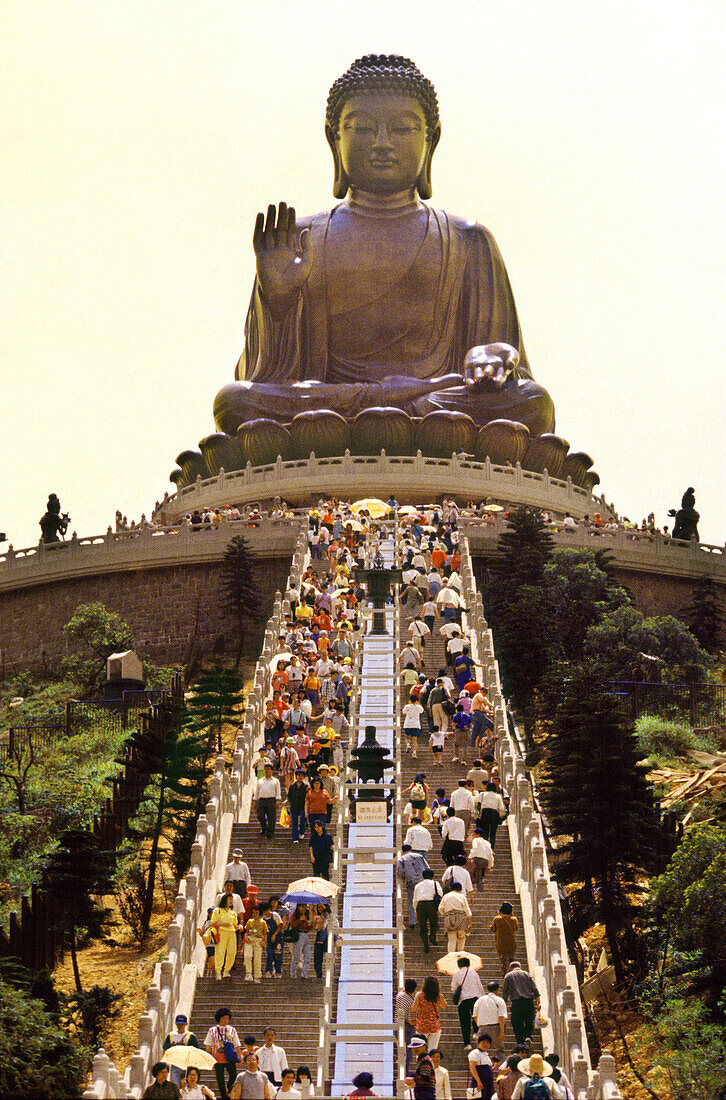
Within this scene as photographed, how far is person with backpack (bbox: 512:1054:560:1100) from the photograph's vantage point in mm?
12445

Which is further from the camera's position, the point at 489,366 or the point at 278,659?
the point at 489,366

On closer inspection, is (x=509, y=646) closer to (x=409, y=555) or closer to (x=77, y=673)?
(x=409, y=555)

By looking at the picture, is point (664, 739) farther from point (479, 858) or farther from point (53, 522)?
point (53, 522)

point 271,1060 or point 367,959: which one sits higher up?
point 367,959

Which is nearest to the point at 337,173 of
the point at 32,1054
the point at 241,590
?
the point at 241,590

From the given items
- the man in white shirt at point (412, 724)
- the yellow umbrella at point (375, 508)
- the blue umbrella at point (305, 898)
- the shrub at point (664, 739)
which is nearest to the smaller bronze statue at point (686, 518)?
the yellow umbrella at point (375, 508)

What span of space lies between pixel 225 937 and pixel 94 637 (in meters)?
17.0

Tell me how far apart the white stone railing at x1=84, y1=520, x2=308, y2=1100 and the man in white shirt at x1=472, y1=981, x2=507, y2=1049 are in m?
2.43

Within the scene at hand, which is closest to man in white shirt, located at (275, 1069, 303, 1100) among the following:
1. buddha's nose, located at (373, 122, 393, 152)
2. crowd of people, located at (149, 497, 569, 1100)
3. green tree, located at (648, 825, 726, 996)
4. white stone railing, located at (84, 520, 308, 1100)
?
crowd of people, located at (149, 497, 569, 1100)

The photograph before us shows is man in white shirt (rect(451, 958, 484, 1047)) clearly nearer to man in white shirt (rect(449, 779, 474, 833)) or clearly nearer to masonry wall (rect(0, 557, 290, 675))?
man in white shirt (rect(449, 779, 474, 833))

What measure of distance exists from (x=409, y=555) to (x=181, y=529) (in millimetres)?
6668

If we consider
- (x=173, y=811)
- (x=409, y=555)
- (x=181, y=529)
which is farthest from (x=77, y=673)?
(x=173, y=811)

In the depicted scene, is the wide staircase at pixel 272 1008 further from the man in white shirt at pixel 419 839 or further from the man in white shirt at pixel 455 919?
the man in white shirt at pixel 419 839

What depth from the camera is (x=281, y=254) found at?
1754 inches
